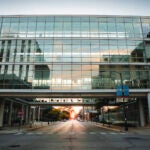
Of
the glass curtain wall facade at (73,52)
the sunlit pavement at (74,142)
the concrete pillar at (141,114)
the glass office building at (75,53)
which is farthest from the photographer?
the concrete pillar at (141,114)

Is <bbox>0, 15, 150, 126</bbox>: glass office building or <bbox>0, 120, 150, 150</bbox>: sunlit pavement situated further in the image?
<bbox>0, 15, 150, 126</bbox>: glass office building

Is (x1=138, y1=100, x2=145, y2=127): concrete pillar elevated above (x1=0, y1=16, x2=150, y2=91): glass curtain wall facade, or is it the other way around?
(x1=0, y1=16, x2=150, y2=91): glass curtain wall facade

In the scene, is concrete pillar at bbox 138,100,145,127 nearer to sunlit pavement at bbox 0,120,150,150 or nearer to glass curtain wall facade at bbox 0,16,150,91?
glass curtain wall facade at bbox 0,16,150,91

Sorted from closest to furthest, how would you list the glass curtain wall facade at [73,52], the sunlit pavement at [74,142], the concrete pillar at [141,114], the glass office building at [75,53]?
the sunlit pavement at [74,142], the glass office building at [75,53], the glass curtain wall facade at [73,52], the concrete pillar at [141,114]

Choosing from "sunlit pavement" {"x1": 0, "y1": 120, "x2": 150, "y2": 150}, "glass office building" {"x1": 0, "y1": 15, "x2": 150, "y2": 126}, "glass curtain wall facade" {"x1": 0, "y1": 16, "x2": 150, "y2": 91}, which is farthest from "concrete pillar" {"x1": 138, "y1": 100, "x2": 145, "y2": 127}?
"sunlit pavement" {"x1": 0, "y1": 120, "x2": 150, "y2": 150}

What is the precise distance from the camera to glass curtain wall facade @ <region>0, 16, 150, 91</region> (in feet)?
103

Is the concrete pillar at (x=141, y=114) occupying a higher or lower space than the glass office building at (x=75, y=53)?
lower

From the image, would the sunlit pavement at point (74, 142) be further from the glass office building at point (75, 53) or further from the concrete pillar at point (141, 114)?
the concrete pillar at point (141, 114)

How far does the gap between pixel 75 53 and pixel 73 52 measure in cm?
44

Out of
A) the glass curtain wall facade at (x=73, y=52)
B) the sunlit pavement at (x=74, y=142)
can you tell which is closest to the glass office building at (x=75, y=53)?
the glass curtain wall facade at (x=73, y=52)

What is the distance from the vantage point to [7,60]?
106 feet

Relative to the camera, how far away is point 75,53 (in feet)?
108

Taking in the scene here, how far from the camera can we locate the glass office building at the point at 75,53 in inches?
1233

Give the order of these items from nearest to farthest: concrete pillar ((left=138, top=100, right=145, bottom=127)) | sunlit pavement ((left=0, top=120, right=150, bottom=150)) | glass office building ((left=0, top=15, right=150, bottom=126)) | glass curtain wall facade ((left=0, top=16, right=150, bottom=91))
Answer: sunlit pavement ((left=0, top=120, right=150, bottom=150)) → glass office building ((left=0, top=15, right=150, bottom=126)) → glass curtain wall facade ((left=0, top=16, right=150, bottom=91)) → concrete pillar ((left=138, top=100, right=145, bottom=127))
